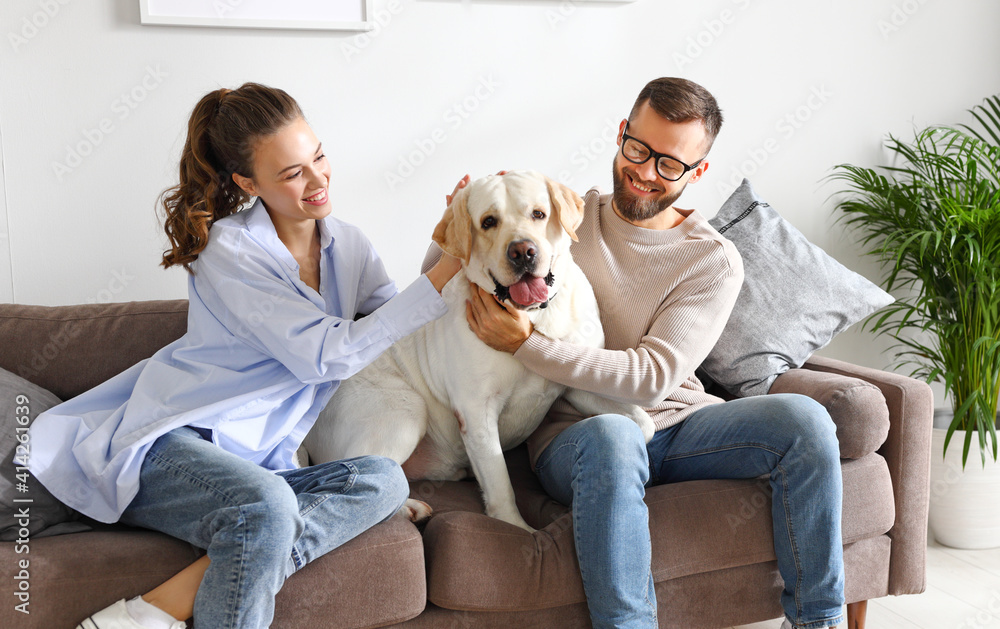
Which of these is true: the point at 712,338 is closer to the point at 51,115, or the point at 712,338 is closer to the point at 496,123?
the point at 496,123

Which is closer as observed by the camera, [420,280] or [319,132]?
[420,280]

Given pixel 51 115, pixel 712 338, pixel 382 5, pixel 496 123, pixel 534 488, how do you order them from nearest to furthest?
pixel 712 338 < pixel 534 488 < pixel 51 115 < pixel 382 5 < pixel 496 123

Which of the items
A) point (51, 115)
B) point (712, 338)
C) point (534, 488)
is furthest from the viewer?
point (51, 115)

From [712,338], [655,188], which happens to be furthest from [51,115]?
[712,338]

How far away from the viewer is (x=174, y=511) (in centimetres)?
154

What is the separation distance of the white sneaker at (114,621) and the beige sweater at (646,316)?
941 mm

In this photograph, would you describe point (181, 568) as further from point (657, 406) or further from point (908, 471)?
point (908, 471)

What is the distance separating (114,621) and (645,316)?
1.35m

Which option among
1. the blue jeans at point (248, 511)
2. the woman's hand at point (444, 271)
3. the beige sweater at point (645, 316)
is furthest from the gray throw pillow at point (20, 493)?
the beige sweater at point (645, 316)

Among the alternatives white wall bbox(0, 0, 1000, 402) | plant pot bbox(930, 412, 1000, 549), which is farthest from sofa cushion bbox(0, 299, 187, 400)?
plant pot bbox(930, 412, 1000, 549)

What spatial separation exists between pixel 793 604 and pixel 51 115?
2498 mm

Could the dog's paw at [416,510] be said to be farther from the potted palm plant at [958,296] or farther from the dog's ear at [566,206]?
the potted palm plant at [958,296]

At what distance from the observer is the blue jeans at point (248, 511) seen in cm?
140

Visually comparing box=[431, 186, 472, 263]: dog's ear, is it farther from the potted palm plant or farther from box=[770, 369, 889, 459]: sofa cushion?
the potted palm plant
